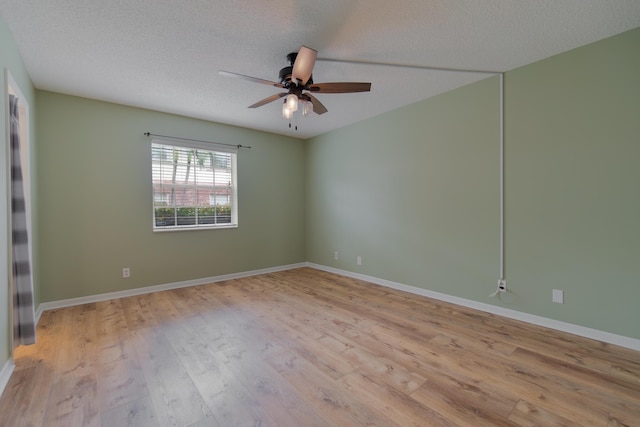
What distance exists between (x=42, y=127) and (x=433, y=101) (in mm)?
4746

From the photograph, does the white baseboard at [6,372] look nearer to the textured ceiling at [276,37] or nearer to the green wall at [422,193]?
the textured ceiling at [276,37]

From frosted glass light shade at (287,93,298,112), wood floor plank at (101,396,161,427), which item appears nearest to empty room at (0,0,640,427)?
wood floor plank at (101,396,161,427)

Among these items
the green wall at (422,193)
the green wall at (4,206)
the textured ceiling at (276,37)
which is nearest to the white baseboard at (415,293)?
the green wall at (422,193)

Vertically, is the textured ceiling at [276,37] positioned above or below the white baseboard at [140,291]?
above

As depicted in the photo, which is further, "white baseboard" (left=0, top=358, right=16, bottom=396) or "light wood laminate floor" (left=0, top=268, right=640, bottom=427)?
"white baseboard" (left=0, top=358, right=16, bottom=396)

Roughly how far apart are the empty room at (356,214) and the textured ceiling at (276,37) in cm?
2

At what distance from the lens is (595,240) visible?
2.40m

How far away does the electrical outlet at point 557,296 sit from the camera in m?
2.57

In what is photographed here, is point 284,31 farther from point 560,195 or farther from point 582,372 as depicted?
point 582,372

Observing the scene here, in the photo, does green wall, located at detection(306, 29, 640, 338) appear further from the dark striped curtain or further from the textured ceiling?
the dark striped curtain

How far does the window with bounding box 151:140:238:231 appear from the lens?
4.02 metres

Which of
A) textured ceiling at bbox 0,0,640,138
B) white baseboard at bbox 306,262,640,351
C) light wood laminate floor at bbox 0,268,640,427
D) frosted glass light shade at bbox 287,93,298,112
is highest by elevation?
textured ceiling at bbox 0,0,640,138

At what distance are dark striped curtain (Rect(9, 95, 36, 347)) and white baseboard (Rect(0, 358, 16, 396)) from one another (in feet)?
0.52

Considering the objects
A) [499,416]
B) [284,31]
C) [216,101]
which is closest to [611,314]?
[499,416]
